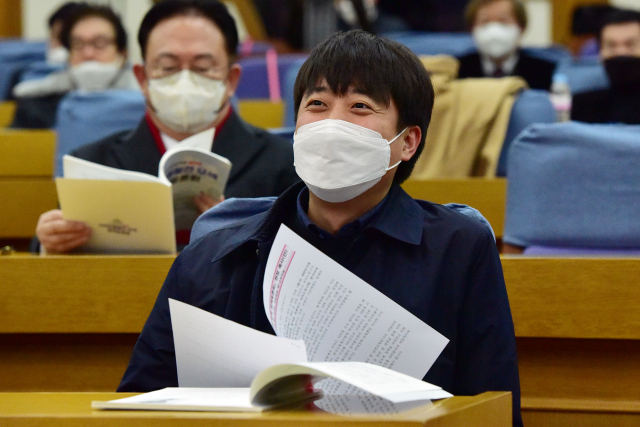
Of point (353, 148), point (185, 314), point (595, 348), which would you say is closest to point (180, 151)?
point (353, 148)

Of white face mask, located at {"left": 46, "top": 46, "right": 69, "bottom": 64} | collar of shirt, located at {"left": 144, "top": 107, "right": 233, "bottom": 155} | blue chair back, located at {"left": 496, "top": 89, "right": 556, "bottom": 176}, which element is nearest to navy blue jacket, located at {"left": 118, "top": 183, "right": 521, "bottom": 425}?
collar of shirt, located at {"left": 144, "top": 107, "right": 233, "bottom": 155}

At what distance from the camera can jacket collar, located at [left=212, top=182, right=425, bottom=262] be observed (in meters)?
1.08

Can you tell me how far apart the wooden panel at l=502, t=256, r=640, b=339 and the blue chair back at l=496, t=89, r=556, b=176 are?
124 centimetres

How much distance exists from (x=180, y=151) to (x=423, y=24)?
10.7ft

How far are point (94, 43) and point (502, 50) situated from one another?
1690mm

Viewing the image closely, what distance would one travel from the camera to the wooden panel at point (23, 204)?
2545mm

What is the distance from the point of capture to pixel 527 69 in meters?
3.41

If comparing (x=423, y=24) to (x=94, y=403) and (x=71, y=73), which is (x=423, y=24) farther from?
(x=94, y=403)


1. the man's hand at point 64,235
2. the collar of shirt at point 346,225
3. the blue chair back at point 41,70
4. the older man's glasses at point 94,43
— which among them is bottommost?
the blue chair back at point 41,70

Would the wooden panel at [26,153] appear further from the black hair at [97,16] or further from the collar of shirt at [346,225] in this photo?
the collar of shirt at [346,225]

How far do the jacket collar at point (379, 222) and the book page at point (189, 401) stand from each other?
1.02 ft

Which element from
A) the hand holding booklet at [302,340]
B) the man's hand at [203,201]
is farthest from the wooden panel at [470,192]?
the hand holding booklet at [302,340]

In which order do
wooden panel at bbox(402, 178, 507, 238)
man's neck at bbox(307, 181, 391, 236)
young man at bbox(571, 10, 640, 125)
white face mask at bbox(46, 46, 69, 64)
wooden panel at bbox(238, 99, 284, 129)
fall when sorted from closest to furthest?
man's neck at bbox(307, 181, 391, 236)
wooden panel at bbox(402, 178, 507, 238)
young man at bbox(571, 10, 640, 125)
wooden panel at bbox(238, 99, 284, 129)
white face mask at bbox(46, 46, 69, 64)

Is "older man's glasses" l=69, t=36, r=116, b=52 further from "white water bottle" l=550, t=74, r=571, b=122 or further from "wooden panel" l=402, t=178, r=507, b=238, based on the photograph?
"white water bottle" l=550, t=74, r=571, b=122
